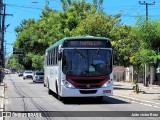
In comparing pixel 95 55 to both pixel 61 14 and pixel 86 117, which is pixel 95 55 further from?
pixel 61 14

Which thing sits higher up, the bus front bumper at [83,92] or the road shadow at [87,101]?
the bus front bumper at [83,92]

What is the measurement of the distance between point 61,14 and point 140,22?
21689mm

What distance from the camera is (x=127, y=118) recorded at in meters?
14.9

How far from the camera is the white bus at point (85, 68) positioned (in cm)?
2109

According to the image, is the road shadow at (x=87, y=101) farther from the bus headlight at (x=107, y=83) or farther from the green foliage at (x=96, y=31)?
the green foliage at (x=96, y=31)

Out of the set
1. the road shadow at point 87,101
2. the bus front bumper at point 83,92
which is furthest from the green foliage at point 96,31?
the bus front bumper at point 83,92

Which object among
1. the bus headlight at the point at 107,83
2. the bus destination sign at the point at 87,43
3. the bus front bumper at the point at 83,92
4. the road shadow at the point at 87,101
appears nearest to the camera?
the bus front bumper at the point at 83,92

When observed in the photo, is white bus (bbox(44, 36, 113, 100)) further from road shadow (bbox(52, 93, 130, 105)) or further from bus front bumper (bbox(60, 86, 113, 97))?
road shadow (bbox(52, 93, 130, 105))

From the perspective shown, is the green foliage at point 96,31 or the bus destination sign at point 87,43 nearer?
the bus destination sign at point 87,43

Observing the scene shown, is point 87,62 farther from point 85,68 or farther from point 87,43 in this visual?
point 87,43

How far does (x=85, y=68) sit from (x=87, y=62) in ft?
1.07

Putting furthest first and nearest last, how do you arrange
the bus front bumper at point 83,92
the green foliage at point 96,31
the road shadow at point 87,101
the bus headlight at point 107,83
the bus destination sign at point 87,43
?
the green foliage at point 96,31
the road shadow at point 87,101
the bus destination sign at point 87,43
the bus headlight at point 107,83
the bus front bumper at point 83,92

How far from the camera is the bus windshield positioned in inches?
833

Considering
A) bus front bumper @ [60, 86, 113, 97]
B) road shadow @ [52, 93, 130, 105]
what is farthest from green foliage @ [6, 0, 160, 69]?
bus front bumper @ [60, 86, 113, 97]
